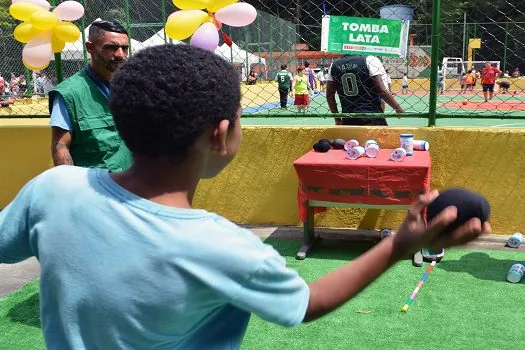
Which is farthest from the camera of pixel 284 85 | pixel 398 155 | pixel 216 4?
pixel 284 85

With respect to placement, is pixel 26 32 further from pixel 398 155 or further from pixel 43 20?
pixel 398 155

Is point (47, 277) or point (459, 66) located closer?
point (47, 277)

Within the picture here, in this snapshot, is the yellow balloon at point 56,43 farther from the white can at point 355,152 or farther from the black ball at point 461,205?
the black ball at point 461,205

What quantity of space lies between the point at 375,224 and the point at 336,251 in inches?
Result: 25.8

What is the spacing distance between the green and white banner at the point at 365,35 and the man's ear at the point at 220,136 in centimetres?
417

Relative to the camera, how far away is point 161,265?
41.1 inches

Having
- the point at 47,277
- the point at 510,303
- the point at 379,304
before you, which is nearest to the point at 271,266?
the point at 47,277

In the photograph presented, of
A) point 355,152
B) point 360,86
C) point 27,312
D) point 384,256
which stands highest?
point 384,256

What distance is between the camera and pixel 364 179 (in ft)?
15.3

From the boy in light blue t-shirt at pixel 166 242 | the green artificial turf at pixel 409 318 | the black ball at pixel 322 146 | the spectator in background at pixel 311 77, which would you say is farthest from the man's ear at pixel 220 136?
the spectator in background at pixel 311 77

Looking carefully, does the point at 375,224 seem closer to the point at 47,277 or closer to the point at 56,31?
the point at 56,31

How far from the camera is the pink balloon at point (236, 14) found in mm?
4168

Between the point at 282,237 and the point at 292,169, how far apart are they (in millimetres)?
700

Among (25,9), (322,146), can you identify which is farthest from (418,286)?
(25,9)
